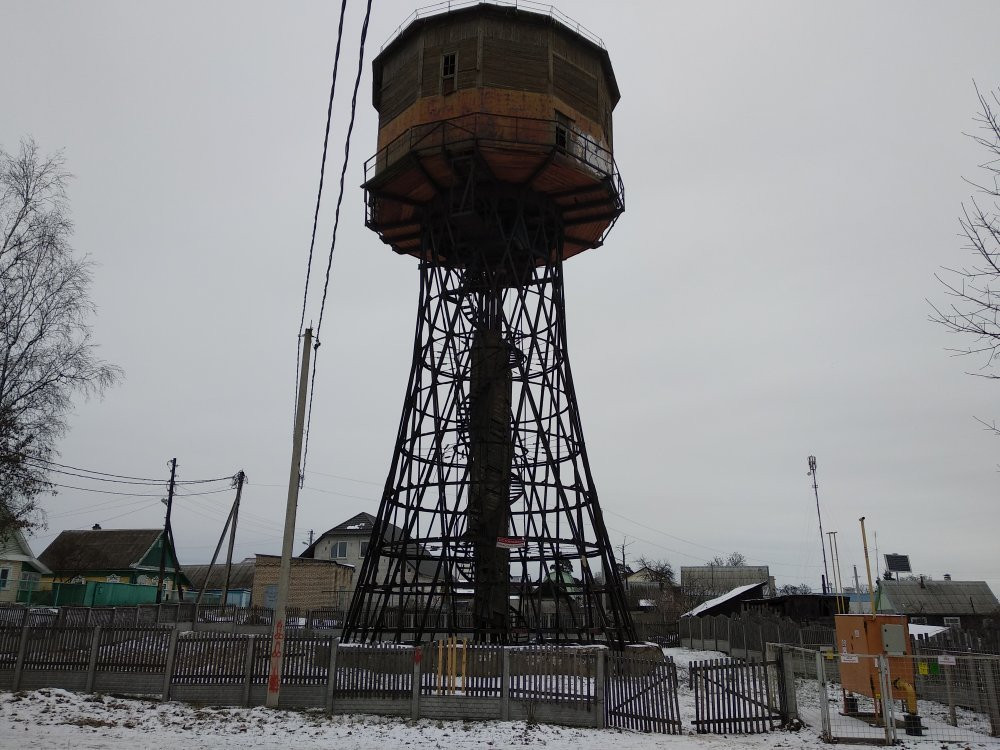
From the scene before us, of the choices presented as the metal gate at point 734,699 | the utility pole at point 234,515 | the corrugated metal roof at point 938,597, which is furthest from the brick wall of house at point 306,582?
the corrugated metal roof at point 938,597

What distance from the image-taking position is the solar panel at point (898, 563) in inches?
2496

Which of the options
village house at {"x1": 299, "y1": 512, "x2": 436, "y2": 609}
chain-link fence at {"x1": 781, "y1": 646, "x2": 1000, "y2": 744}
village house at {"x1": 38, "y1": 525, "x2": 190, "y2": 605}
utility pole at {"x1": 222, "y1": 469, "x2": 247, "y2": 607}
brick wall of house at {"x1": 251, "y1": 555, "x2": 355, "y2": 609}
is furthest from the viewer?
village house at {"x1": 299, "y1": 512, "x2": 436, "y2": 609}

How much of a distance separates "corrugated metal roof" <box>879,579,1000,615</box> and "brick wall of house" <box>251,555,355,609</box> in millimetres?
42463

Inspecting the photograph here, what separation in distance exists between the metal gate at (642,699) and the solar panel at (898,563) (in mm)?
59289

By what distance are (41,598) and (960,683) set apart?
150ft

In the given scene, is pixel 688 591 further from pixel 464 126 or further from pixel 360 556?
pixel 464 126

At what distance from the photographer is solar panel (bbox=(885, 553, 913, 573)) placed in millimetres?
63406

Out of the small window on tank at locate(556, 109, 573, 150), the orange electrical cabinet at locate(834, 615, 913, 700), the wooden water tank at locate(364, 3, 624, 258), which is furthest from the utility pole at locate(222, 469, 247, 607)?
the orange electrical cabinet at locate(834, 615, 913, 700)

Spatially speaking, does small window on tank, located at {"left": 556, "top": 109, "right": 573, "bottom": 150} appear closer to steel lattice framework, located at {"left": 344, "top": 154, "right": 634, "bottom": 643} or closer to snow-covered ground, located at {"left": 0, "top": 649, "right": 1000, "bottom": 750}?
steel lattice framework, located at {"left": 344, "top": 154, "right": 634, "bottom": 643}

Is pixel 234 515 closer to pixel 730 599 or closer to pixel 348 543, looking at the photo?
pixel 348 543

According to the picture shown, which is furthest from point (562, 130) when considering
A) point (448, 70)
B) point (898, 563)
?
point (898, 563)

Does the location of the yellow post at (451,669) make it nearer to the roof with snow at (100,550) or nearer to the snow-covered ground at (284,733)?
the snow-covered ground at (284,733)

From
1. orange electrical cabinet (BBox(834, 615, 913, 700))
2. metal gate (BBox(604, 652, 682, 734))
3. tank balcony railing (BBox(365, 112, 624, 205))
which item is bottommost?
metal gate (BBox(604, 652, 682, 734))

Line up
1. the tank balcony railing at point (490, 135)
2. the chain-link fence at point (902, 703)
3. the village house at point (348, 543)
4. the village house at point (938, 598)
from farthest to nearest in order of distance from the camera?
the village house at point (938, 598) < the village house at point (348, 543) < the tank balcony railing at point (490, 135) < the chain-link fence at point (902, 703)
